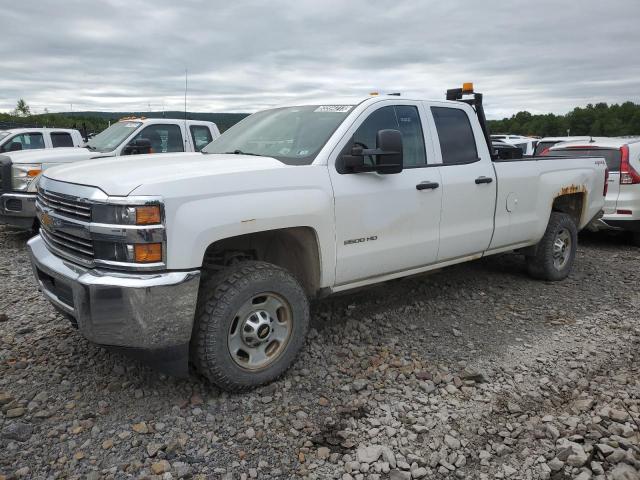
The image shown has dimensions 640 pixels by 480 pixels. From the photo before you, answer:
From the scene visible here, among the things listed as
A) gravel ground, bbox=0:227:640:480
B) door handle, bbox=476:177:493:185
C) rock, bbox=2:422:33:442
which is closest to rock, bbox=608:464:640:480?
gravel ground, bbox=0:227:640:480

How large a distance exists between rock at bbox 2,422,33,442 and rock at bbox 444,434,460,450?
2.33m

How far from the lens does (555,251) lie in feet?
19.8

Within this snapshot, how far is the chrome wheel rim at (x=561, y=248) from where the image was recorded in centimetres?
605

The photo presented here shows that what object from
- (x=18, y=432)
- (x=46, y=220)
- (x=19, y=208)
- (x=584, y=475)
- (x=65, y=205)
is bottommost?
(x=584, y=475)

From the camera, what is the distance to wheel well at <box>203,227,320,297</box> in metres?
3.68

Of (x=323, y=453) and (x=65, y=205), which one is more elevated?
(x=65, y=205)

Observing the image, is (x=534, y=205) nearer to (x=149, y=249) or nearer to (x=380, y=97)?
Answer: (x=380, y=97)

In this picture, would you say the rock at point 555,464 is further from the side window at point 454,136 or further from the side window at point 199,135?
the side window at point 199,135

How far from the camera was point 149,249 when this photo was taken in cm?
293

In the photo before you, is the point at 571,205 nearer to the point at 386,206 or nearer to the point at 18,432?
the point at 386,206

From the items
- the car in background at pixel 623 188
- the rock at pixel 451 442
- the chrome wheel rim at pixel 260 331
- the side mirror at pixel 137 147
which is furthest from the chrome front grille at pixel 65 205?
the car in background at pixel 623 188

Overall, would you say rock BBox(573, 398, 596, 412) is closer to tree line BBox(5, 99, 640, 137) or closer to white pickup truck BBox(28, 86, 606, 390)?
white pickup truck BBox(28, 86, 606, 390)

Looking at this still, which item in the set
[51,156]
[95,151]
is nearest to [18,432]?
[51,156]

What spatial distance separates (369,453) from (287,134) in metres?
2.40
